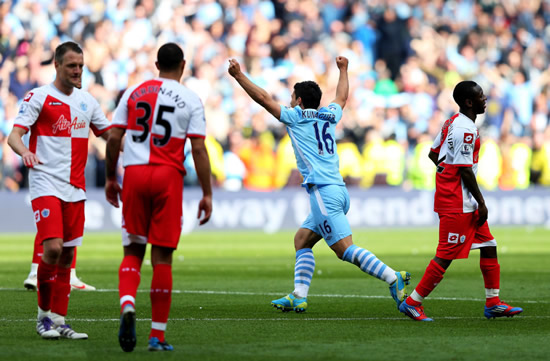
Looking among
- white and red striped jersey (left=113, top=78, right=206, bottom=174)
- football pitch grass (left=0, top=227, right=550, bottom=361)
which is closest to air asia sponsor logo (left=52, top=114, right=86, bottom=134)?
white and red striped jersey (left=113, top=78, right=206, bottom=174)

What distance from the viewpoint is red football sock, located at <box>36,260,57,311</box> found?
745 centimetres

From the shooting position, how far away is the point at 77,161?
25.0ft

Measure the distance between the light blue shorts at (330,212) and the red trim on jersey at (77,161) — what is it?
2.30 metres

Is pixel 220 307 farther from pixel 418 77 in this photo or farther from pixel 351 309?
pixel 418 77

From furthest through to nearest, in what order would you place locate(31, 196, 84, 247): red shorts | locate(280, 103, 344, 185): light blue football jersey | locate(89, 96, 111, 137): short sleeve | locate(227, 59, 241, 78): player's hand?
locate(280, 103, 344, 185): light blue football jersey → locate(227, 59, 241, 78): player's hand → locate(89, 96, 111, 137): short sleeve → locate(31, 196, 84, 247): red shorts

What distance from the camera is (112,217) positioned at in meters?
24.8

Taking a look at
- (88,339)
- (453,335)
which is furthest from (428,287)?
(88,339)

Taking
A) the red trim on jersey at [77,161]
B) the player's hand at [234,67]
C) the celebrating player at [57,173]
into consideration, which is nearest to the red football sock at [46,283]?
the celebrating player at [57,173]

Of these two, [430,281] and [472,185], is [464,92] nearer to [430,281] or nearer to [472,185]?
[472,185]

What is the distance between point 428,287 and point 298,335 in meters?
1.48

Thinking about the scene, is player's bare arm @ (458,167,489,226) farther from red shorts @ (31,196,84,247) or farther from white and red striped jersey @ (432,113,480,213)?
red shorts @ (31,196,84,247)

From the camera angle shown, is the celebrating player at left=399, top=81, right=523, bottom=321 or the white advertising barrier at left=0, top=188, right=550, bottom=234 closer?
the celebrating player at left=399, top=81, right=523, bottom=321

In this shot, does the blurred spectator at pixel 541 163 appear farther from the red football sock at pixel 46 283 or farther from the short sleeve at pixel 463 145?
the red football sock at pixel 46 283

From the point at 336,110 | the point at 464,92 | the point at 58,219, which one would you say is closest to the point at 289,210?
the point at 336,110
